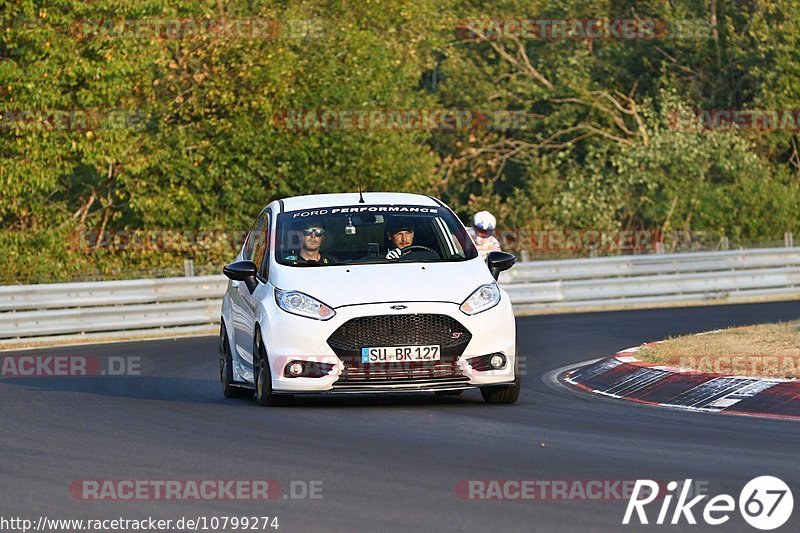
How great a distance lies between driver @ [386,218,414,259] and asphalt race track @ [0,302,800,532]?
1.22 meters

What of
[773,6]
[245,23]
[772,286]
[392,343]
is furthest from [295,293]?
[773,6]

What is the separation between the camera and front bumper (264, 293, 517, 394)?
12328 millimetres

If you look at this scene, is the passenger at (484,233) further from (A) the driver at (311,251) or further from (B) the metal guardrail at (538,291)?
(B) the metal guardrail at (538,291)

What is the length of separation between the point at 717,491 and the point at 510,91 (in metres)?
38.5

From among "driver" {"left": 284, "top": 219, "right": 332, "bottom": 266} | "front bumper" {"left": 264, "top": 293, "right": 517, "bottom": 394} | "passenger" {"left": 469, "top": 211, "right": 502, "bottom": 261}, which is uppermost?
"driver" {"left": 284, "top": 219, "right": 332, "bottom": 266}

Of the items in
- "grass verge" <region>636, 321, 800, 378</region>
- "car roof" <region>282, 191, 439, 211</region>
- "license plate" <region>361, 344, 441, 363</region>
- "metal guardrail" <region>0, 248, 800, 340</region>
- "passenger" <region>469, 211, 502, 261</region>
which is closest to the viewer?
"license plate" <region>361, 344, 441, 363</region>

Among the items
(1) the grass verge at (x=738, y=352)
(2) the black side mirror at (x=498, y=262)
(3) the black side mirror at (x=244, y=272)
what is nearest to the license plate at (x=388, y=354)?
(2) the black side mirror at (x=498, y=262)

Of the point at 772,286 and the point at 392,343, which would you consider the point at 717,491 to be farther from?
the point at 772,286

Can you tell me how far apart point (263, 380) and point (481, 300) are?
5.88 ft

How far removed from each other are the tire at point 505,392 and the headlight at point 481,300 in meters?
0.47

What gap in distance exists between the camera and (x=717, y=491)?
8.13 meters

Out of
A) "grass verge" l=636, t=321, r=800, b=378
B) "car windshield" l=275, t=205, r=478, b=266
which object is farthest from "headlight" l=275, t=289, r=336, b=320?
"grass verge" l=636, t=321, r=800, b=378

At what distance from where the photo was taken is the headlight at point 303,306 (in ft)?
40.6

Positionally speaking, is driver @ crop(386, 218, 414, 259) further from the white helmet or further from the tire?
the white helmet
